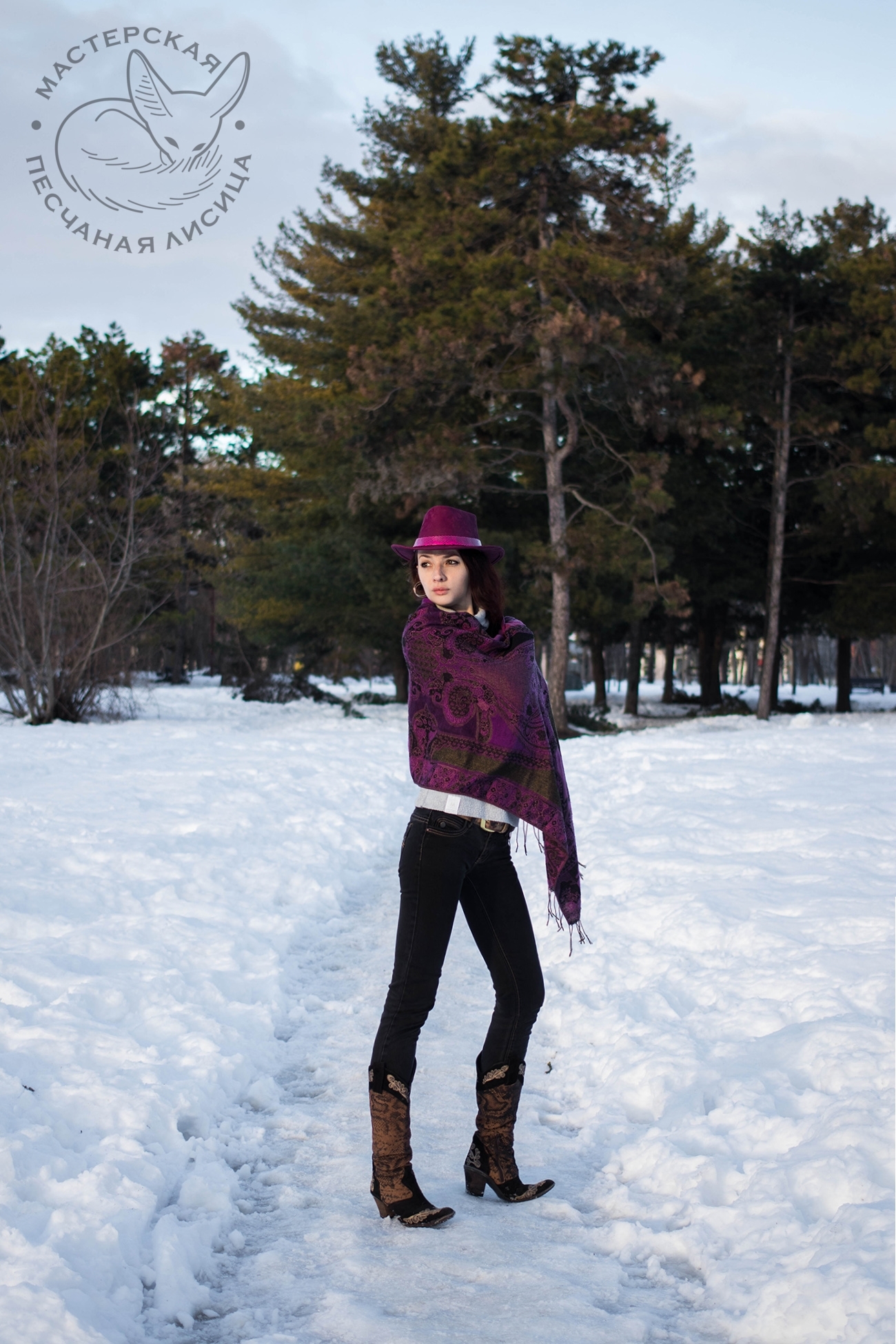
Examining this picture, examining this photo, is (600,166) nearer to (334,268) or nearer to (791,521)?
(334,268)

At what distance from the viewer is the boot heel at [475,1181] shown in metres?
3.42

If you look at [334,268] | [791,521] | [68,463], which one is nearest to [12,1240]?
[68,463]

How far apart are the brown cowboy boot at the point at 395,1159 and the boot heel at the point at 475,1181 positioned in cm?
21

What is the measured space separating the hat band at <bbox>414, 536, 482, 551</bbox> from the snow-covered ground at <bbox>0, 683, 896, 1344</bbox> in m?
2.15

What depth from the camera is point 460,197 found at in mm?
19281

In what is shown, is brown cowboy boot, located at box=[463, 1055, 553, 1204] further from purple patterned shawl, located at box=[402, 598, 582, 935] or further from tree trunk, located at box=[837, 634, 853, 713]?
tree trunk, located at box=[837, 634, 853, 713]

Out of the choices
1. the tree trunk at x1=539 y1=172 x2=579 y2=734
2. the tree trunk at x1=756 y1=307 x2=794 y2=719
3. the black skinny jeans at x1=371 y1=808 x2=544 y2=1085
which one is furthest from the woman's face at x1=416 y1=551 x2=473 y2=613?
the tree trunk at x1=756 y1=307 x2=794 y2=719

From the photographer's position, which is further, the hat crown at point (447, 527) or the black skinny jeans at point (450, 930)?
the hat crown at point (447, 527)

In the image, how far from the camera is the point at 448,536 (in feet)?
11.0

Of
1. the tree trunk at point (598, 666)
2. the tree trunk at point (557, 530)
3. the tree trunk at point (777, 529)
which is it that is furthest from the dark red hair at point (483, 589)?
the tree trunk at point (598, 666)

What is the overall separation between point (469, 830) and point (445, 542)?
94cm

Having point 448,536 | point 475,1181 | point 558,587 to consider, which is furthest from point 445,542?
point 558,587

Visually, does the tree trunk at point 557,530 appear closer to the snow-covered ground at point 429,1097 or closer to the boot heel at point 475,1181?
the snow-covered ground at point 429,1097

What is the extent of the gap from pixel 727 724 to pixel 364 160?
16.2m
